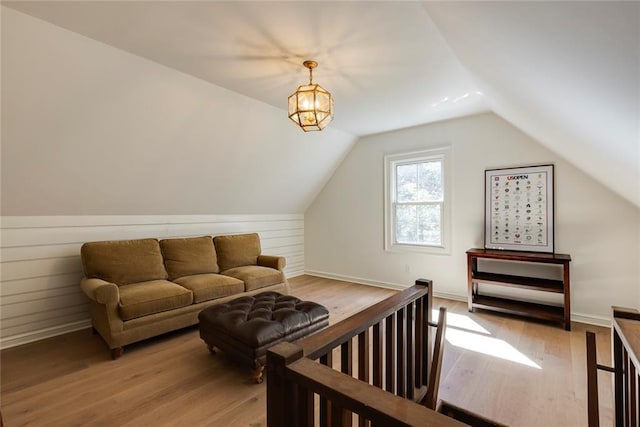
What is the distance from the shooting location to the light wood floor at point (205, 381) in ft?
5.86

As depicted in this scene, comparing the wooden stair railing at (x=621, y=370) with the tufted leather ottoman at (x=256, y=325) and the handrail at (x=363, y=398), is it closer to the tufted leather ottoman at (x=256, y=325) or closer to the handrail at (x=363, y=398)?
the handrail at (x=363, y=398)

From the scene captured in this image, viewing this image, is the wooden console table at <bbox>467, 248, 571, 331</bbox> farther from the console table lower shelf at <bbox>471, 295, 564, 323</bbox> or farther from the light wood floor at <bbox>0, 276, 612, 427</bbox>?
the light wood floor at <bbox>0, 276, 612, 427</bbox>

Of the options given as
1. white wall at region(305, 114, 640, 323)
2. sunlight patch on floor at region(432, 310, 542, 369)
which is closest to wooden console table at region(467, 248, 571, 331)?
white wall at region(305, 114, 640, 323)

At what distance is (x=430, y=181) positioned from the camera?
4.30 m

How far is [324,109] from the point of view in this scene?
2.37m

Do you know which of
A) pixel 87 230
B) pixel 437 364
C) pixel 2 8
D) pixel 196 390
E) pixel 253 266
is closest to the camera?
pixel 437 364

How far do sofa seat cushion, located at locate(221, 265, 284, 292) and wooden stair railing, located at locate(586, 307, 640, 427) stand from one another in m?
3.04

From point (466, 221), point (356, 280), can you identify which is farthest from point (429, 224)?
point (356, 280)

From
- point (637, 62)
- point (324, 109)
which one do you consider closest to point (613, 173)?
point (637, 62)

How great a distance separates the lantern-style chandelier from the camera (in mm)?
2318

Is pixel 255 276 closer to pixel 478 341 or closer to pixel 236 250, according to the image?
pixel 236 250

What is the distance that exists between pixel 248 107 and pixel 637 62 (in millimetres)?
3174

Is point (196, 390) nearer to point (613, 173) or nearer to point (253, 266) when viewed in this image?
point (253, 266)

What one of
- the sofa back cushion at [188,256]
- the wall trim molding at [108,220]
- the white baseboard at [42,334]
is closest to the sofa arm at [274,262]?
the sofa back cushion at [188,256]
